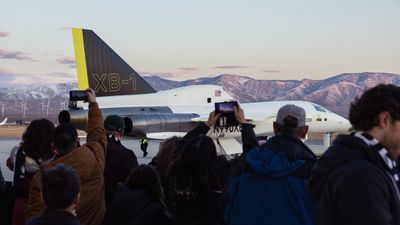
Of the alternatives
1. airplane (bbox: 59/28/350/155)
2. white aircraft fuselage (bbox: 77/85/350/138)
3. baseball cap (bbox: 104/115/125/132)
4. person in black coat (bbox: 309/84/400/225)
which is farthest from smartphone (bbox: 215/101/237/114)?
white aircraft fuselage (bbox: 77/85/350/138)

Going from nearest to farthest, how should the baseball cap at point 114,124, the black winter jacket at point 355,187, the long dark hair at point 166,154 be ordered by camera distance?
the black winter jacket at point 355,187
the long dark hair at point 166,154
the baseball cap at point 114,124

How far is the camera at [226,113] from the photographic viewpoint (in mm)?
5375

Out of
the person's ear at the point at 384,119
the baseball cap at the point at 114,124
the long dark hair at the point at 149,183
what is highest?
the person's ear at the point at 384,119

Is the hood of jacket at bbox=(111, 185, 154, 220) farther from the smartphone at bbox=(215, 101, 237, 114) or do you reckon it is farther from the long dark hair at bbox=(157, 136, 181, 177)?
the smartphone at bbox=(215, 101, 237, 114)

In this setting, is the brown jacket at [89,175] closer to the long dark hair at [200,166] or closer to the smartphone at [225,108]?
the long dark hair at [200,166]

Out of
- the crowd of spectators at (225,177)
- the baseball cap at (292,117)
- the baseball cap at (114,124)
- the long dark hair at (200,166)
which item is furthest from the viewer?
the baseball cap at (114,124)

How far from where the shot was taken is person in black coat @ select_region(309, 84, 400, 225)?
2.42m

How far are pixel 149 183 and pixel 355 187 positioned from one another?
77.6 inches

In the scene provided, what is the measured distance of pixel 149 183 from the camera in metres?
4.08

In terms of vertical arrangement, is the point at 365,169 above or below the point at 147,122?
above

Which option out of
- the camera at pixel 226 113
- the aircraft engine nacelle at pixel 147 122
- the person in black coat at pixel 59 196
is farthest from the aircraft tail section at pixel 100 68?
the person in black coat at pixel 59 196

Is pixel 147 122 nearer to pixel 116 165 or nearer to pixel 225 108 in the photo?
pixel 116 165

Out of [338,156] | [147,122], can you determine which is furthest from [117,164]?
[147,122]

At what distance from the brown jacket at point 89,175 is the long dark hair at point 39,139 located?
380 mm
